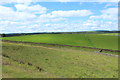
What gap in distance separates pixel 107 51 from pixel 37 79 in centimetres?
3916

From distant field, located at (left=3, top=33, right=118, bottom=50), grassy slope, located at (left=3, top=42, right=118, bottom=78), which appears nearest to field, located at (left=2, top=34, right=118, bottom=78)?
grassy slope, located at (left=3, top=42, right=118, bottom=78)

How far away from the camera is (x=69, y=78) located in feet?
60.8

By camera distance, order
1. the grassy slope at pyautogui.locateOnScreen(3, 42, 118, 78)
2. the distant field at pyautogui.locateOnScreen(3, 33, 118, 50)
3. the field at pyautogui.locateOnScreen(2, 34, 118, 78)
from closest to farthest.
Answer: the grassy slope at pyautogui.locateOnScreen(3, 42, 118, 78), the field at pyautogui.locateOnScreen(2, 34, 118, 78), the distant field at pyautogui.locateOnScreen(3, 33, 118, 50)

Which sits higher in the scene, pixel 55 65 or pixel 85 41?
pixel 55 65

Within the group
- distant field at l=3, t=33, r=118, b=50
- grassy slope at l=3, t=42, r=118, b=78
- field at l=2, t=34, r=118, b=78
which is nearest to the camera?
grassy slope at l=3, t=42, r=118, b=78

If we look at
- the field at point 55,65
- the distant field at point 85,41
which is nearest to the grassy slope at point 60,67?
the field at point 55,65

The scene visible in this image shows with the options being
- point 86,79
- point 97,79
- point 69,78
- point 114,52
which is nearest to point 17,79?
point 69,78

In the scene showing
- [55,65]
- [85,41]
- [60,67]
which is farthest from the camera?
[85,41]

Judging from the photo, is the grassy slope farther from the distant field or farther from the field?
the distant field

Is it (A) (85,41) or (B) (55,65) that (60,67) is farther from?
(A) (85,41)

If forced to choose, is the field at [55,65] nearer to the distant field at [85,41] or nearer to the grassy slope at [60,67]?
the grassy slope at [60,67]

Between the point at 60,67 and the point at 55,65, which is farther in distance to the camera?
the point at 55,65

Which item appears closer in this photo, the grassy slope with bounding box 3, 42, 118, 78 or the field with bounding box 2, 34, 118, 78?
the grassy slope with bounding box 3, 42, 118, 78

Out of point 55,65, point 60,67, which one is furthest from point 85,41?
point 60,67
